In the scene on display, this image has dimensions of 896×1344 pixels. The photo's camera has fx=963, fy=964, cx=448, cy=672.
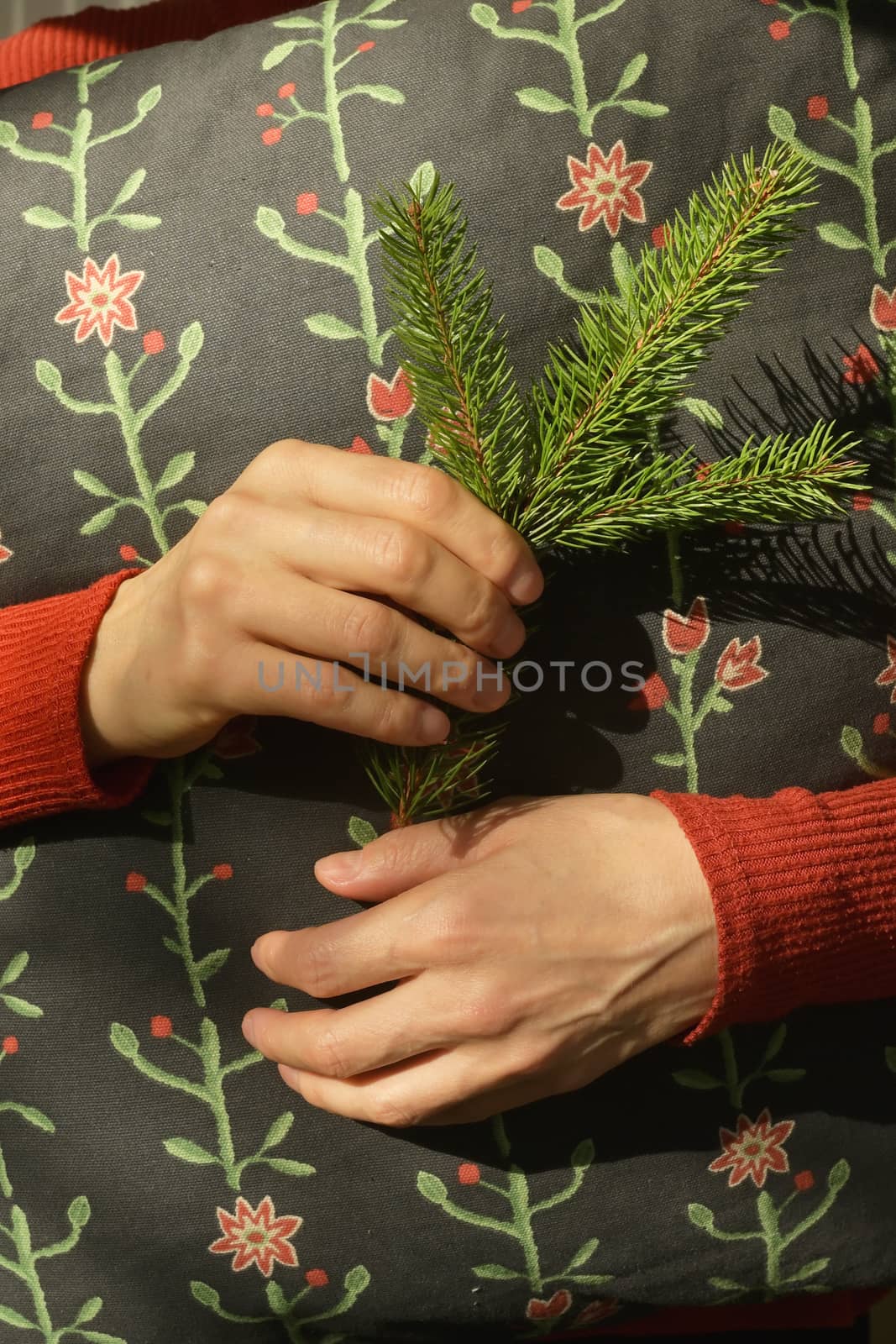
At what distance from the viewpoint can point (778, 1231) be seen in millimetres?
717

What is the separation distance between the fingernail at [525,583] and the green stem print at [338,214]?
20 cm

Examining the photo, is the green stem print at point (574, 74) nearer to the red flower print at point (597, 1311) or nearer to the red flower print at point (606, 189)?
the red flower print at point (606, 189)

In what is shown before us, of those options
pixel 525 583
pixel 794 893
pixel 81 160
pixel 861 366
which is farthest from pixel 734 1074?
pixel 81 160

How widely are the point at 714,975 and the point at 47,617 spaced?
1.69 feet

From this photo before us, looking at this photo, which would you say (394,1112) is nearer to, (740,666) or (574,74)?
(740,666)

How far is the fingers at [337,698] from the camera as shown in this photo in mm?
578

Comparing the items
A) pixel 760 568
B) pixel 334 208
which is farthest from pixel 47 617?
pixel 760 568

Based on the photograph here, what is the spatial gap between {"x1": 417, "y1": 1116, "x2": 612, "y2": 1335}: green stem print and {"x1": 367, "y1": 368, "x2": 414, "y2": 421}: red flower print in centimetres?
50

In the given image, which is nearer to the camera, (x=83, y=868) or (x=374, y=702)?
(x=374, y=702)

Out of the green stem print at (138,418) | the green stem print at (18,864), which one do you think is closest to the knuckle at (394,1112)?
the green stem print at (18,864)

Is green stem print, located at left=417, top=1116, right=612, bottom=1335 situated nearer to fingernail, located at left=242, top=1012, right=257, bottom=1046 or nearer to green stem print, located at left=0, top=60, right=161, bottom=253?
fingernail, located at left=242, top=1012, right=257, bottom=1046

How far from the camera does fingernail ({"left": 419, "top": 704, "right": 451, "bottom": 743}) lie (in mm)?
583

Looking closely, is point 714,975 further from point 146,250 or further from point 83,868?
point 146,250

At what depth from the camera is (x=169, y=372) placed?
0.67 metres
